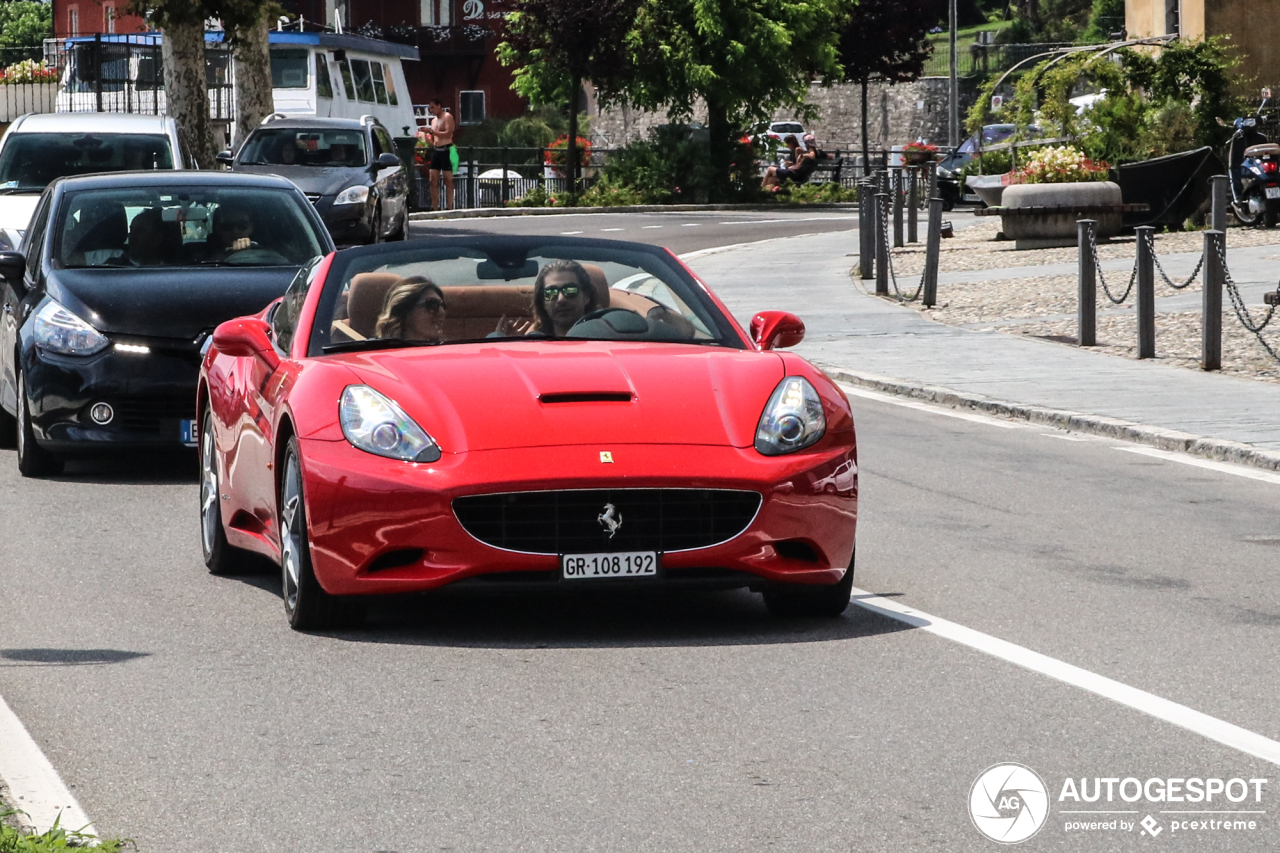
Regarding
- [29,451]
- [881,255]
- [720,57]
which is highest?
[720,57]

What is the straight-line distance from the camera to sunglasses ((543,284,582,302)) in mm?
8016

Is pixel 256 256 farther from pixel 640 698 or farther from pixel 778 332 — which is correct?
pixel 640 698

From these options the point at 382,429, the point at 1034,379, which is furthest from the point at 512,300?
the point at 1034,379

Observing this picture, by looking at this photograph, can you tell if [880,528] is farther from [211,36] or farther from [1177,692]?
[211,36]

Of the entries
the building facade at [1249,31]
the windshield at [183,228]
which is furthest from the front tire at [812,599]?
the building facade at [1249,31]

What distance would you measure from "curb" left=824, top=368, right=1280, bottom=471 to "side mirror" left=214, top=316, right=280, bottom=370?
18.9 ft

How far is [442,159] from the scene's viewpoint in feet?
163

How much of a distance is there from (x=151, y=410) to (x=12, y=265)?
125 cm

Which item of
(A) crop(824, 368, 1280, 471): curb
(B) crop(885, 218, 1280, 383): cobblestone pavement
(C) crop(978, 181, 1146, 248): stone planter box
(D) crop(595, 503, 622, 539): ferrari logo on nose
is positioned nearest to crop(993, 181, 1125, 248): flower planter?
(C) crop(978, 181, 1146, 248): stone planter box

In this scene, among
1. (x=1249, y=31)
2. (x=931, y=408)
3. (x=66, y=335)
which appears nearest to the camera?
(x=66, y=335)

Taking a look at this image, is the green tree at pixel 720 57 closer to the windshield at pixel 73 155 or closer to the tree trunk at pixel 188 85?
the tree trunk at pixel 188 85

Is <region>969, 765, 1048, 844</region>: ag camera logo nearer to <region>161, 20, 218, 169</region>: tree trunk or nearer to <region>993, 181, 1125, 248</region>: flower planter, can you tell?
<region>993, 181, 1125, 248</region>: flower planter

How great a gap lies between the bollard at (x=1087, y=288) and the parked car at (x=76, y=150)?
7309mm

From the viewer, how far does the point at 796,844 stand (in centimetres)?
472
